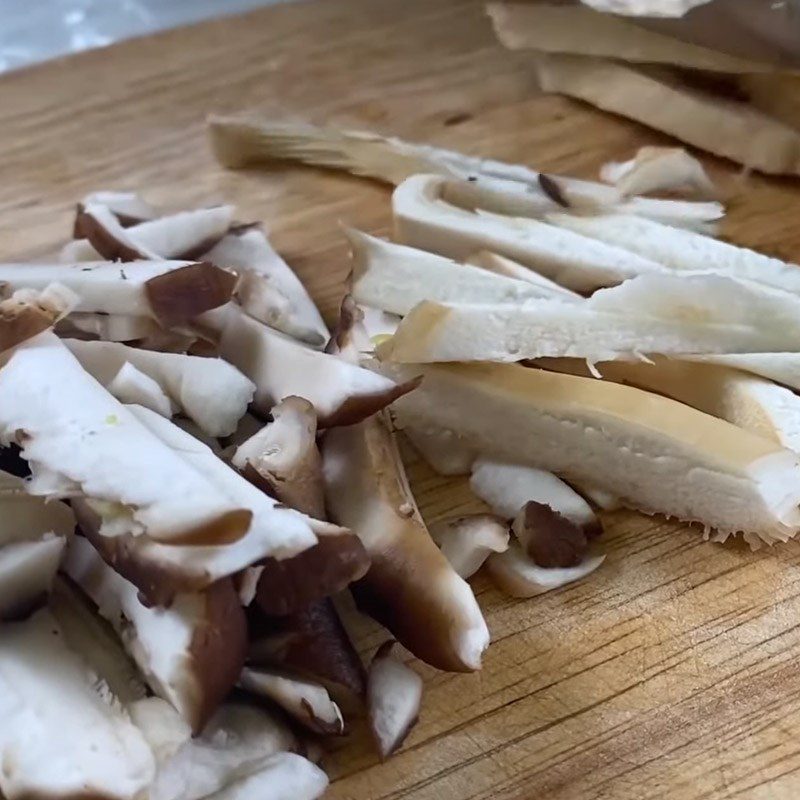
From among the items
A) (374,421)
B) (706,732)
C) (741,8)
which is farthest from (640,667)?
(741,8)

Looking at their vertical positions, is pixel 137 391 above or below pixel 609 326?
above

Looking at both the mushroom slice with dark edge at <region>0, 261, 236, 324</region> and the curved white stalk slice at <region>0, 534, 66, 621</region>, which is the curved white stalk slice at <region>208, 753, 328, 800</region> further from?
the mushroom slice with dark edge at <region>0, 261, 236, 324</region>

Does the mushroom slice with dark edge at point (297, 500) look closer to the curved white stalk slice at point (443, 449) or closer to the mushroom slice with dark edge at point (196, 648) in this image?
the mushroom slice with dark edge at point (196, 648)

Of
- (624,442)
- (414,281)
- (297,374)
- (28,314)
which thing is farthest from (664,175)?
(28,314)

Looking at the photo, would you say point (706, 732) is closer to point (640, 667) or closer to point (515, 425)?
point (640, 667)

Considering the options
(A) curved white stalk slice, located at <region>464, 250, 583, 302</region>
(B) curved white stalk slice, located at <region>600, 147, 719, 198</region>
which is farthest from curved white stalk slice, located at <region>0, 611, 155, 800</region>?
(B) curved white stalk slice, located at <region>600, 147, 719, 198</region>

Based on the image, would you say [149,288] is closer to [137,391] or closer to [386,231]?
[137,391]
